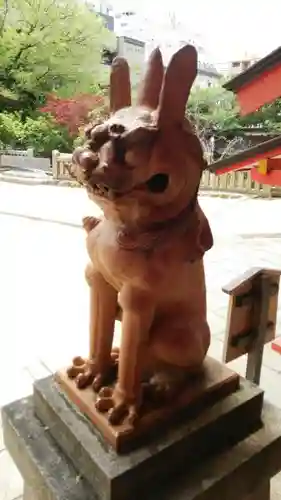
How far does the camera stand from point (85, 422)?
814 mm

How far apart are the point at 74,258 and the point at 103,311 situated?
2460 millimetres

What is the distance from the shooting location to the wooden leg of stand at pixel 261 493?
2.98ft

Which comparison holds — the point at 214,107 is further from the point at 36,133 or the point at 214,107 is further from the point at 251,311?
the point at 251,311

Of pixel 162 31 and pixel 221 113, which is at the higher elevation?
pixel 162 31

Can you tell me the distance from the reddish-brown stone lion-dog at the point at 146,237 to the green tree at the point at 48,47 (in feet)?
27.2

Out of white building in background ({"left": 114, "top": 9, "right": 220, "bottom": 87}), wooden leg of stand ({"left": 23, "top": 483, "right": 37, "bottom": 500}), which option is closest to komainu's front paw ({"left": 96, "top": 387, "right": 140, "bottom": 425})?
wooden leg of stand ({"left": 23, "top": 483, "right": 37, "bottom": 500})

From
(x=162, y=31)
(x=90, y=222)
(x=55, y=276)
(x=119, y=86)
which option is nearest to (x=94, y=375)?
(x=90, y=222)

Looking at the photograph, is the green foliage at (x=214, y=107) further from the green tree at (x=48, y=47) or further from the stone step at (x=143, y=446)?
the stone step at (x=143, y=446)

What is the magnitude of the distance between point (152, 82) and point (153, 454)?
63 centimetres

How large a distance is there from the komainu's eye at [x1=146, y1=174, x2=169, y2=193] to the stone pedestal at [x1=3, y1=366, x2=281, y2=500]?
0.45 m

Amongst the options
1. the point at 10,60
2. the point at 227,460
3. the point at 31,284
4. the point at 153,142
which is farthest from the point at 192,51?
the point at 10,60

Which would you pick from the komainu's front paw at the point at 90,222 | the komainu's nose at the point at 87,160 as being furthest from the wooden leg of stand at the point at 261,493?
the komainu's nose at the point at 87,160

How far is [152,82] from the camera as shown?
2.28 feet

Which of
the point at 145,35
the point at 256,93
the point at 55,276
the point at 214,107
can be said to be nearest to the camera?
the point at 256,93
